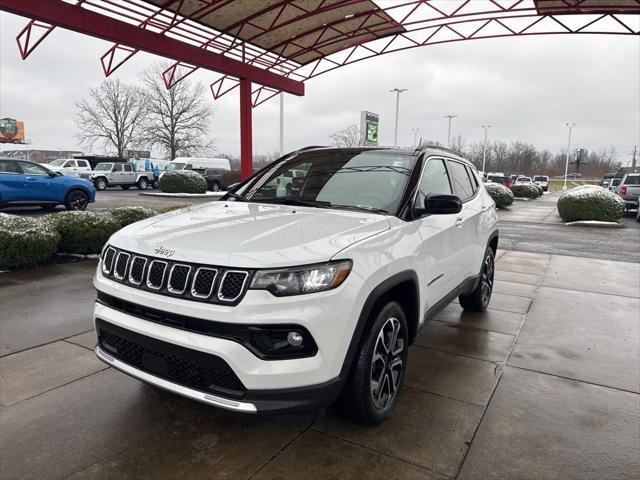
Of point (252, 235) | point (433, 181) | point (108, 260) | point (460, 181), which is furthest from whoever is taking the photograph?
point (460, 181)

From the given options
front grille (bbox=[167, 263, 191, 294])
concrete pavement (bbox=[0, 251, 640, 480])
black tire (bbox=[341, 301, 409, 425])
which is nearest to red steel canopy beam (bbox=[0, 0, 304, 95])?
concrete pavement (bbox=[0, 251, 640, 480])

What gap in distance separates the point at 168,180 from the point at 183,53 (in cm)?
1484

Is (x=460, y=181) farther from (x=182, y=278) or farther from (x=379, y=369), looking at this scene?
(x=182, y=278)

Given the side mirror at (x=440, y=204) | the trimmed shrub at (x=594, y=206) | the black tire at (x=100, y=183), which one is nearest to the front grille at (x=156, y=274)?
the side mirror at (x=440, y=204)

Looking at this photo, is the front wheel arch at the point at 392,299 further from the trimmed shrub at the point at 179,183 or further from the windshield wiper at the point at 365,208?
the trimmed shrub at the point at 179,183

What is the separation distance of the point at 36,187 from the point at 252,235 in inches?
544

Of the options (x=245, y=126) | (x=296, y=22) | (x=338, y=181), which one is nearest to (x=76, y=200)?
(x=245, y=126)

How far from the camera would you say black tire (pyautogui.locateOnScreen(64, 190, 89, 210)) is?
1440 cm

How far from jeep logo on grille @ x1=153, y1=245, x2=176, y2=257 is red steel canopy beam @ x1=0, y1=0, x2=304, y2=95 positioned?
9051mm

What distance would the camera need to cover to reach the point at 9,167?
42.9 feet

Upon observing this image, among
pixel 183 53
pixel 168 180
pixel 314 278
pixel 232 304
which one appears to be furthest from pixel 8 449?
pixel 168 180

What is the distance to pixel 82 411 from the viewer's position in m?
2.94

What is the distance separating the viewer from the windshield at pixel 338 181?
326 cm

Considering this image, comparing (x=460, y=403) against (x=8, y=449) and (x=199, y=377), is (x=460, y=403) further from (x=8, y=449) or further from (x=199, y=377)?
(x=8, y=449)
